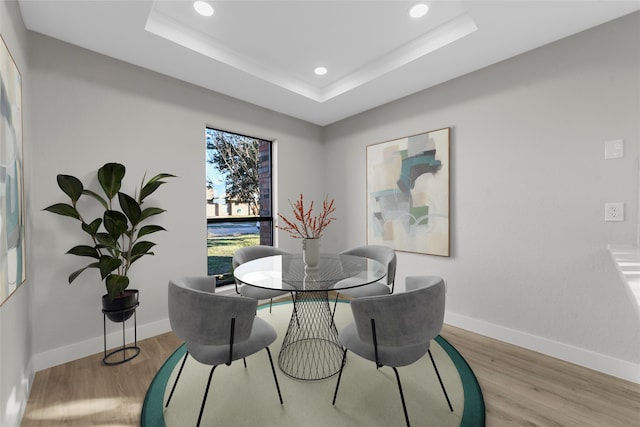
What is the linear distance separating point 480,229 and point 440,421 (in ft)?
5.97

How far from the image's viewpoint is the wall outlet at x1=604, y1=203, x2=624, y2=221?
6.81 feet

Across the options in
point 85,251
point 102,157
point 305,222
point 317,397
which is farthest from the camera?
point 305,222

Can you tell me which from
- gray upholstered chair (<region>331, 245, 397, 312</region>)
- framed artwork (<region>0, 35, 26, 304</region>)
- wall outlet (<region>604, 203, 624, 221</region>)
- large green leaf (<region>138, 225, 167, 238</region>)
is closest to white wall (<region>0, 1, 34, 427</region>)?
framed artwork (<region>0, 35, 26, 304</region>)

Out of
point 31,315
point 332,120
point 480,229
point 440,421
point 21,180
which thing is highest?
point 332,120

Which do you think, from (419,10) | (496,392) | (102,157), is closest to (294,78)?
(419,10)

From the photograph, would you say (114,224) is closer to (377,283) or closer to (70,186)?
(70,186)

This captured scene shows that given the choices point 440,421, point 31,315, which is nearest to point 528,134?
point 440,421

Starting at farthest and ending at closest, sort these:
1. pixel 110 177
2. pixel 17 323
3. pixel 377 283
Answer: pixel 377 283
pixel 110 177
pixel 17 323

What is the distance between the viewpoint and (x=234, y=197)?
366 centimetres

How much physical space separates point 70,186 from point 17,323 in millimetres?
961

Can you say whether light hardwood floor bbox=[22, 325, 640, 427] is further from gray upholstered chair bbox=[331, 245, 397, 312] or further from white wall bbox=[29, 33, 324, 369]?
gray upholstered chair bbox=[331, 245, 397, 312]

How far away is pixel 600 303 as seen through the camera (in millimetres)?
2170

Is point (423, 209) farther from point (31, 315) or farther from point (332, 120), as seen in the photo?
point (31, 315)

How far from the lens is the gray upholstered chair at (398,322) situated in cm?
143
